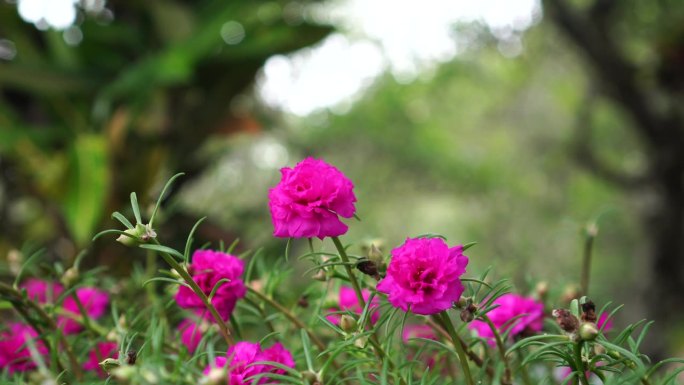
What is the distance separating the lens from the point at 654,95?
11.4 feet

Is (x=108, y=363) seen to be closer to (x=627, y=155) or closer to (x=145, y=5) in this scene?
(x=145, y=5)

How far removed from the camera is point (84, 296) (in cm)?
73

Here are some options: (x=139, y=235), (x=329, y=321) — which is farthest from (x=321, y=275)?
(x=139, y=235)

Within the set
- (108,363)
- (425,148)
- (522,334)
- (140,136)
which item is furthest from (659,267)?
(108,363)

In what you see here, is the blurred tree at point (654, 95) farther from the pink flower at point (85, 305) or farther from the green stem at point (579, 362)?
the green stem at point (579, 362)

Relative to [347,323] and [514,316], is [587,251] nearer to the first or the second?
[514,316]

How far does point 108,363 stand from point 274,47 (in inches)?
67.0

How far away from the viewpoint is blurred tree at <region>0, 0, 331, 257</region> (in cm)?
179

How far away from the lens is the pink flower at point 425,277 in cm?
41

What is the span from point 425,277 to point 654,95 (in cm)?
347

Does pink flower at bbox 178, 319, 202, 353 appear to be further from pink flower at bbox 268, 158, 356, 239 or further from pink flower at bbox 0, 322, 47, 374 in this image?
pink flower at bbox 268, 158, 356, 239

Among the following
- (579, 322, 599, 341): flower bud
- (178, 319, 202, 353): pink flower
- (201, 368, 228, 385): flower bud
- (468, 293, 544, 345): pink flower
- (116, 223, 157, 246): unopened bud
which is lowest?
(468, 293, 544, 345): pink flower

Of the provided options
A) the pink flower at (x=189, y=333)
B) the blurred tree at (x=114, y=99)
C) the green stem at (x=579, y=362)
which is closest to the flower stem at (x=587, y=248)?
the green stem at (x=579, y=362)

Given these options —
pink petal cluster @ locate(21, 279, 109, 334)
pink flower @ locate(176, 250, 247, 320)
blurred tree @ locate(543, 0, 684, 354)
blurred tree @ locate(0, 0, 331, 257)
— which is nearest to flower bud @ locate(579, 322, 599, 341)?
pink flower @ locate(176, 250, 247, 320)
